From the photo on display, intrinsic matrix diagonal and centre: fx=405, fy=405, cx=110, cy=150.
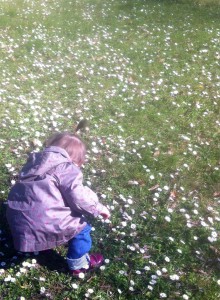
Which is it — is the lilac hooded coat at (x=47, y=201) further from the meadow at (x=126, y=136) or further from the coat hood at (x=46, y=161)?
the meadow at (x=126, y=136)

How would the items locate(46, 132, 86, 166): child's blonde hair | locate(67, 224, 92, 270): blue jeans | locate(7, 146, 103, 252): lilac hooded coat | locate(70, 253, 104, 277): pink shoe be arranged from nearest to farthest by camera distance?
locate(7, 146, 103, 252): lilac hooded coat
locate(46, 132, 86, 166): child's blonde hair
locate(67, 224, 92, 270): blue jeans
locate(70, 253, 104, 277): pink shoe

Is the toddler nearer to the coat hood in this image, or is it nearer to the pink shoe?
the coat hood

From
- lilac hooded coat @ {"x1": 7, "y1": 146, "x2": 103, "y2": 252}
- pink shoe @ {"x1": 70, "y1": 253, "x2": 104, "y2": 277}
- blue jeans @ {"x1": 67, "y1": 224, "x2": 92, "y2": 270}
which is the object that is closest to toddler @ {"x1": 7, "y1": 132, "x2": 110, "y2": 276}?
lilac hooded coat @ {"x1": 7, "y1": 146, "x2": 103, "y2": 252}

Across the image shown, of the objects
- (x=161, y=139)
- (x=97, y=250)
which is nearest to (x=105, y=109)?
(x=161, y=139)

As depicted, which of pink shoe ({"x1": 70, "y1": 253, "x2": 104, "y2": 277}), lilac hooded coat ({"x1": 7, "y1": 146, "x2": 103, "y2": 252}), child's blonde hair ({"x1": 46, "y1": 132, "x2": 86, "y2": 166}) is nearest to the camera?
lilac hooded coat ({"x1": 7, "y1": 146, "x2": 103, "y2": 252})

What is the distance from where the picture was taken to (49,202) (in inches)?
157

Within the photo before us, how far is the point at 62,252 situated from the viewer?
473cm

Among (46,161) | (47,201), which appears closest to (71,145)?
(46,161)

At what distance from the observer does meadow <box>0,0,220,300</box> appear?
450 cm

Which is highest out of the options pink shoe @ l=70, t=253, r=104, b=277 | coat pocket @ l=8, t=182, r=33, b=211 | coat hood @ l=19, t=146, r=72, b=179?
coat hood @ l=19, t=146, r=72, b=179

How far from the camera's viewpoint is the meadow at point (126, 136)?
4500mm

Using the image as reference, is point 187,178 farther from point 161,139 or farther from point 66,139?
point 66,139

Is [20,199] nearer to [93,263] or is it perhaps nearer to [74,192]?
[74,192]

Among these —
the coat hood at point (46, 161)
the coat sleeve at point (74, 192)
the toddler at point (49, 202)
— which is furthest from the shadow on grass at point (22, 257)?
the coat hood at point (46, 161)
